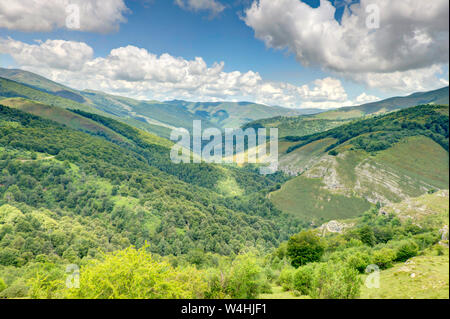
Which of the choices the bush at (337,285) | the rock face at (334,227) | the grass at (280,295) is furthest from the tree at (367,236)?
the bush at (337,285)

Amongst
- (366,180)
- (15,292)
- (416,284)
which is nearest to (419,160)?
(366,180)

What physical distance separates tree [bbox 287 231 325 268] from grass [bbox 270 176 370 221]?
339ft

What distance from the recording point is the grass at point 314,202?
16124 cm

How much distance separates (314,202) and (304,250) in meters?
120

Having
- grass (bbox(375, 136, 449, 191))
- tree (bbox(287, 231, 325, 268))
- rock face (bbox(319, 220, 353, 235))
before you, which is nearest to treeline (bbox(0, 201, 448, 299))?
tree (bbox(287, 231, 325, 268))

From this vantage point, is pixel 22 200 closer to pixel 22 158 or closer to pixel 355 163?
pixel 22 158

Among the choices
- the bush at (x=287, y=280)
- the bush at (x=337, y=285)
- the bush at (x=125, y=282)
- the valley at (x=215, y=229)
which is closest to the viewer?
the bush at (x=125, y=282)

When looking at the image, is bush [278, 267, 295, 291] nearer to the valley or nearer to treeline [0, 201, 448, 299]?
treeline [0, 201, 448, 299]

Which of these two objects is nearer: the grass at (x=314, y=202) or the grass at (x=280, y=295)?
the grass at (x=280, y=295)

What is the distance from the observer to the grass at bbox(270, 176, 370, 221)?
529ft

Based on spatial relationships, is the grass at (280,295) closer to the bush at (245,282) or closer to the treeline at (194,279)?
the treeline at (194,279)

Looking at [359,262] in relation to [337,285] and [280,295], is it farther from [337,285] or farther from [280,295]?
[337,285]

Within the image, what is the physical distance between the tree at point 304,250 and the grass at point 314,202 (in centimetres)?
10341

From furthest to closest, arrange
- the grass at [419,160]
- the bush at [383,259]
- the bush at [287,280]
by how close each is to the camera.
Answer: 1. the grass at [419,160]
2. the bush at [383,259]
3. the bush at [287,280]
